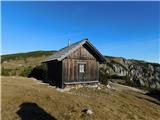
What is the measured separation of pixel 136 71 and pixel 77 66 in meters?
42.3

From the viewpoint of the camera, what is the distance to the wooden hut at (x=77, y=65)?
26344 mm

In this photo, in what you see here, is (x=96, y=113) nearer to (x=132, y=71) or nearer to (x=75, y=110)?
(x=75, y=110)

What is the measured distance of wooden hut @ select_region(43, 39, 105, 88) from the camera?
26.3 metres

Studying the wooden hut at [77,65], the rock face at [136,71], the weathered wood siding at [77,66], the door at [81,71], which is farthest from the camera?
the rock face at [136,71]

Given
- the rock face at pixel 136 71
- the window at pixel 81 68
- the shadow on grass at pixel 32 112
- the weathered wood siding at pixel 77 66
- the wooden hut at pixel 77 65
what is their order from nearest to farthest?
the shadow on grass at pixel 32 112
the wooden hut at pixel 77 65
the weathered wood siding at pixel 77 66
the window at pixel 81 68
the rock face at pixel 136 71

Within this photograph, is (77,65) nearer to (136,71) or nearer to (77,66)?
(77,66)

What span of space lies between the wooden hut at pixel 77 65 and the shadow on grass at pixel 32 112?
9708 millimetres

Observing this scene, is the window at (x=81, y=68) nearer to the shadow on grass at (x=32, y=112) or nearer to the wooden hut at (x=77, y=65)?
the wooden hut at (x=77, y=65)

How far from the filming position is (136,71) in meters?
65.8

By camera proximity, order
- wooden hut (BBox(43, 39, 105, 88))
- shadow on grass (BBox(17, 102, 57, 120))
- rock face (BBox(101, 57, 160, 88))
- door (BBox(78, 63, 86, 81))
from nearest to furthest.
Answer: shadow on grass (BBox(17, 102, 57, 120))
wooden hut (BBox(43, 39, 105, 88))
door (BBox(78, 63, 86, 81))
rock face (BBox(101, 57, 160, 88))

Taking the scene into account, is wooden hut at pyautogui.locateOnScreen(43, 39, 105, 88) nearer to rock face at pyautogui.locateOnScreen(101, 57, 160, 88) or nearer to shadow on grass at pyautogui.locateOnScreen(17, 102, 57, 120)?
shadow on grass at pyautogui.locateOnScreen(17, 102, 57, 120)

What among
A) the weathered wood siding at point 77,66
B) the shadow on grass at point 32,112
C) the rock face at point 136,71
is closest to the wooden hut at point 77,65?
the weathered wood siding at point 77,66

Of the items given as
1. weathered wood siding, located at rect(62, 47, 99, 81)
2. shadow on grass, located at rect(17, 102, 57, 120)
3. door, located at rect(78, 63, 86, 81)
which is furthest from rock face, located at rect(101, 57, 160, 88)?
shadow on grass, located at rect(17, 102, 57, 120)

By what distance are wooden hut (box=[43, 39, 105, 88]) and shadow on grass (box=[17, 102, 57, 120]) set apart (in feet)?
31.9
